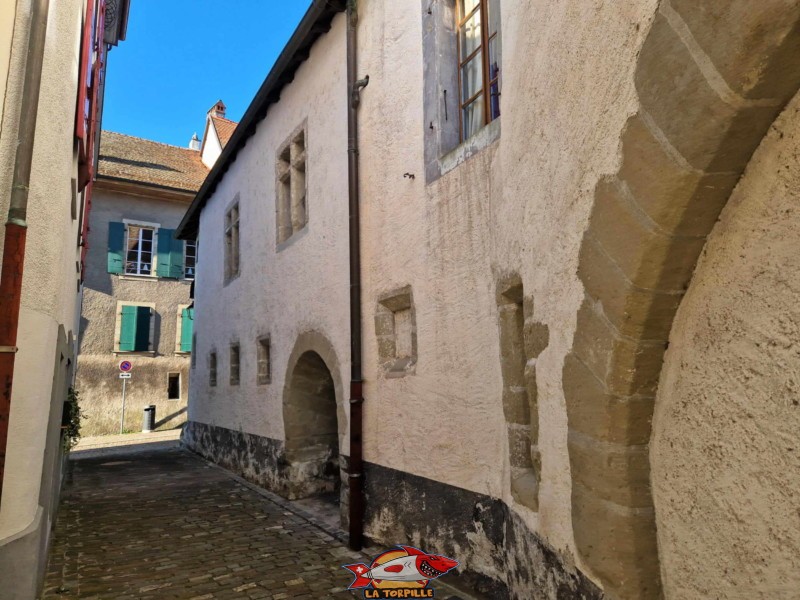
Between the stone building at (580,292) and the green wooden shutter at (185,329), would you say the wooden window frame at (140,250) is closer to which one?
the green wooden shutter at (185,329)

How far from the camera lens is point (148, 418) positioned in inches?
A: 666

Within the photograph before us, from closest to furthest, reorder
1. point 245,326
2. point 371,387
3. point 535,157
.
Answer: point 535,157 → point 371,387 → point 245,326

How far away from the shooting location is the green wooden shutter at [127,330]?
16938mm

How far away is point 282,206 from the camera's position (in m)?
8.17

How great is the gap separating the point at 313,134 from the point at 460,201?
137 inches

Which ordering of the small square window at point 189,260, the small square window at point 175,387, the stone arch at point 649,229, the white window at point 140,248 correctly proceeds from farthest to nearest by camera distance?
the small square window at point 189,260 → the small square window at point 175,387 → the white window at point 140,248 → the stone arch at point 649,229

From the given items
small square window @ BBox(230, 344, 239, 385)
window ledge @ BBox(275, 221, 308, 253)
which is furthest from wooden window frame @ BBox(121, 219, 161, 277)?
window ledge @ BBox(275, 221, 308, 253)

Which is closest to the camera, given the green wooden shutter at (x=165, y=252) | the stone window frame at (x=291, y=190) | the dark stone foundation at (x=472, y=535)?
the dark stone foundation at (x=472, y=535)

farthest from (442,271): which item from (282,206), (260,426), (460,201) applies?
(260,426)

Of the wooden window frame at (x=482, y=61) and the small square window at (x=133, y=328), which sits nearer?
the wooden window frame at (x=482, y=61)

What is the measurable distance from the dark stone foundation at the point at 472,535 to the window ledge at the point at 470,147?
2280mm

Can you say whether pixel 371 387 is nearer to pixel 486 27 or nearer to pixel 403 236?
pixel 403 236

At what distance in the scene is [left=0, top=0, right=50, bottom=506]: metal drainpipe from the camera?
8.59 feet

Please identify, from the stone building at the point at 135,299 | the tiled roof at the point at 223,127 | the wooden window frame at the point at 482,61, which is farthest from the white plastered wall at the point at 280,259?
the tiled roof at the point at 223,127
